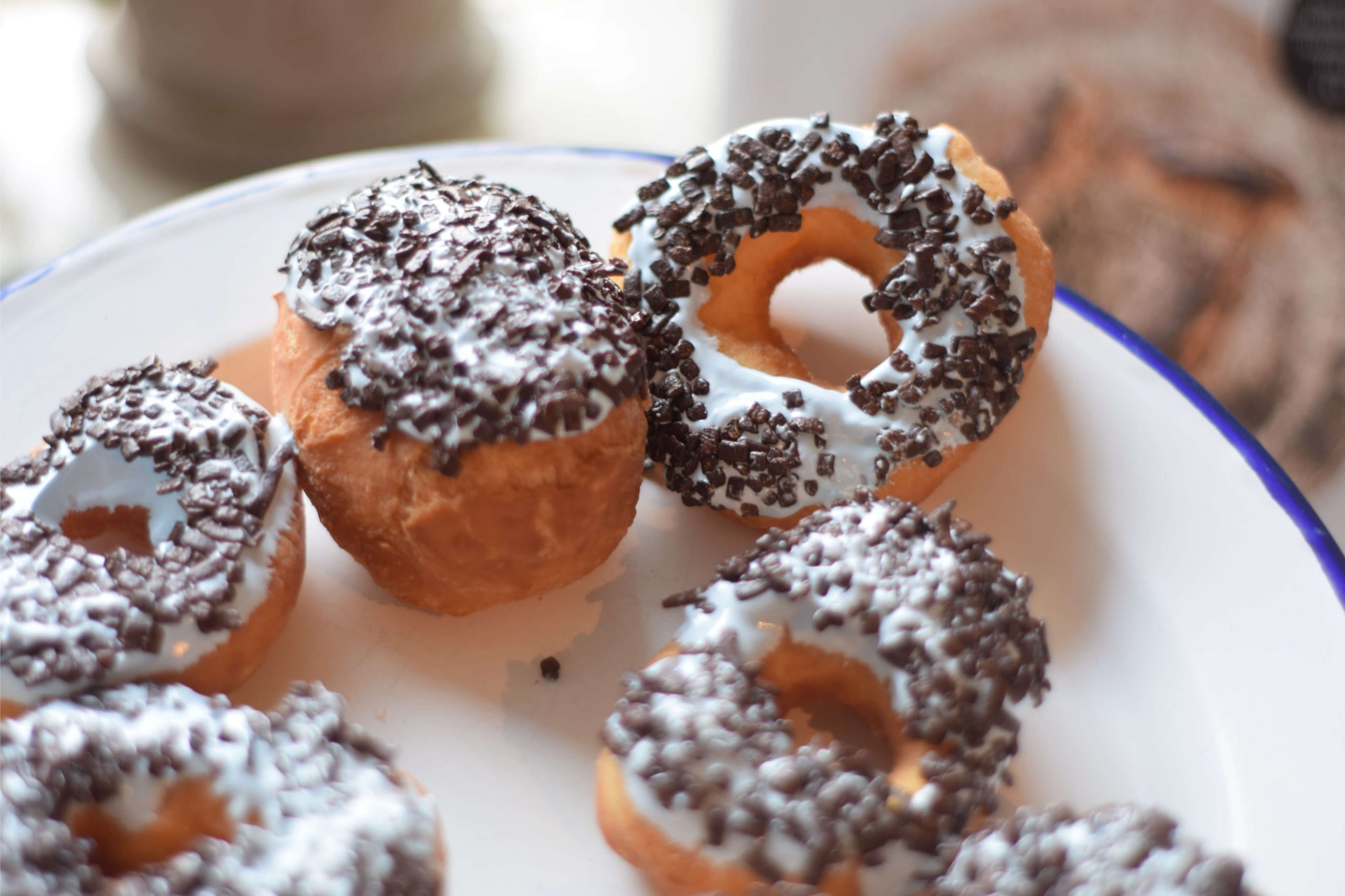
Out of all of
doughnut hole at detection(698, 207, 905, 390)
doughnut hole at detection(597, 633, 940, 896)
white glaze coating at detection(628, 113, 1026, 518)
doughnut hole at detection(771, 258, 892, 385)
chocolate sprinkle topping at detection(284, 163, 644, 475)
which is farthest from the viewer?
doughnut hole at detection(771, 258, 892, 385)

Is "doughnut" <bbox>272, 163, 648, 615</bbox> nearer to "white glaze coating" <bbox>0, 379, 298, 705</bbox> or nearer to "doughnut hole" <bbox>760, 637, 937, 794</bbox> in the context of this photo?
"white glaze coating" <bbox>0, 379, 298, 705</bbox>

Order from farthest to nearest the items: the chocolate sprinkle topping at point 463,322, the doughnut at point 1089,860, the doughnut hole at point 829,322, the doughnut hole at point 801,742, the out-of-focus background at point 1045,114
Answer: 1. the out-of-focus background at point 1045,114
2. the doughnut hole at point 829,322
3. the chocolate sprinkle topping at point 463,322
4. the doughnut hole at point 801,742
5. the doughnut at point 1089,860

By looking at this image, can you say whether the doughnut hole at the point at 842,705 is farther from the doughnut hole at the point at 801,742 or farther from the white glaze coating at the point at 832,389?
the white glaze coating at the point at 832,389

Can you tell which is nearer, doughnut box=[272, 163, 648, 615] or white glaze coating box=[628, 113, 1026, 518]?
doughnut box=[272, 163, 648, 615]

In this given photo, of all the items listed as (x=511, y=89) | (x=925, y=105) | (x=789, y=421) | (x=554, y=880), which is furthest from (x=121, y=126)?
(x=554, y=880)

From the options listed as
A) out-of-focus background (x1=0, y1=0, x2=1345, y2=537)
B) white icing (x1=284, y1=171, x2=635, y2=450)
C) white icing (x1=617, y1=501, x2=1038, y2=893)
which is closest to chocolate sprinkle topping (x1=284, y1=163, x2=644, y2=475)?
white icing (x1=284, y1=171, x2=635, y2=450)

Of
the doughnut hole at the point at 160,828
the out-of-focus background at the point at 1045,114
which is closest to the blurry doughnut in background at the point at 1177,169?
the out-of-focus background at the point at 1045,114
